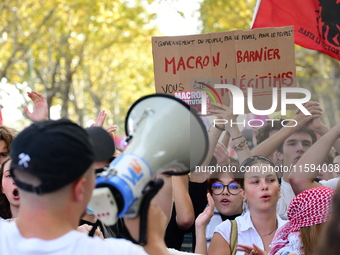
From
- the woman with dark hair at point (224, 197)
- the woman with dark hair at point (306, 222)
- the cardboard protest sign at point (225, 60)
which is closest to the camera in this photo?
the woman with dark hair at point (306, 222)

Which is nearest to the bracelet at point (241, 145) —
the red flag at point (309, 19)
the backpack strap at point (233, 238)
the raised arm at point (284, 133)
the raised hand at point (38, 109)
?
the raised arm at point (284, 133)

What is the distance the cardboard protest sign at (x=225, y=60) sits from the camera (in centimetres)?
355

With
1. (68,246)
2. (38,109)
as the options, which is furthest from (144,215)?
(38,109)

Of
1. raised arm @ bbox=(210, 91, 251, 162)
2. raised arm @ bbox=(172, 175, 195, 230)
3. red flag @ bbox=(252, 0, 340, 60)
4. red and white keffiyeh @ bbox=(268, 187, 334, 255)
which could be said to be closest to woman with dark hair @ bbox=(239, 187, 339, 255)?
red and white keffiyeh @ bbox=(268, 187, 334, 255)

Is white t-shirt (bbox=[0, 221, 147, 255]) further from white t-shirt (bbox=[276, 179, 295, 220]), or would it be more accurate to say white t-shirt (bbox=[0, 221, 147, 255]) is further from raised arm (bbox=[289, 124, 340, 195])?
white t-shirt (bbox=[276, 179, 295, 220])

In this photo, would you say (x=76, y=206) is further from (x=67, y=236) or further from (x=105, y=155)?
(x=105, y=155)

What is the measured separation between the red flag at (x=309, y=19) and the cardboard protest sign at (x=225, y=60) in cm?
64

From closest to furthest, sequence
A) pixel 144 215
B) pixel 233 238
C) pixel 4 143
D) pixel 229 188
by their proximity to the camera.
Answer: pixel 144 215 → pixel 233 238 → pixel 229 188 → pixel 4 143

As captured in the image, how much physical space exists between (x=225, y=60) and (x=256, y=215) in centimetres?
114

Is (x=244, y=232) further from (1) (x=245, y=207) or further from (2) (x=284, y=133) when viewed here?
(2) (x=284, y=133)

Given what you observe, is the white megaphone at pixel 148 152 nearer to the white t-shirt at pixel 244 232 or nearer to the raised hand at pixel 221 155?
the white t-shirt at pixel 244 232

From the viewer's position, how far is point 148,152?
1661 millimetres

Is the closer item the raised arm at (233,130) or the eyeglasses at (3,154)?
the raised arm at (233,130)

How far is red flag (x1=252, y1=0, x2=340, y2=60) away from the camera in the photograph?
404 centimetres
